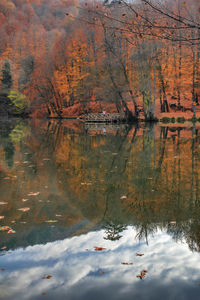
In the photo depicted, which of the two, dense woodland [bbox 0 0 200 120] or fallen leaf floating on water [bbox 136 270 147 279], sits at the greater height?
dense woodland [bbox 0 0 200 120]

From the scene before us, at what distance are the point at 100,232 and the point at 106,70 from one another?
32.6 m

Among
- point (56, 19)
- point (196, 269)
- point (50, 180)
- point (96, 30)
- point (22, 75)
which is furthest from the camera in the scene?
point (56, 19)

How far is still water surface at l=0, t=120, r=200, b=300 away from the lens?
125 inches

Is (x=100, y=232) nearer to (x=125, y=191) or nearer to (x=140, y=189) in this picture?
(x=125, y=191)

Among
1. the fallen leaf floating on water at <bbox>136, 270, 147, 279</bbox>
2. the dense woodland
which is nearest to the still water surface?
the fallen leaf floating on water at <bbox>136, 270, 147, 279</bbox>

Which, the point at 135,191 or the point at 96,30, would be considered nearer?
the point at 135,191

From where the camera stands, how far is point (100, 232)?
15.0ft

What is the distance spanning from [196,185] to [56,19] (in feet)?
367

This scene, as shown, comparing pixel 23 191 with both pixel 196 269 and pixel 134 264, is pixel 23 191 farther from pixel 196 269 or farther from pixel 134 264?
pixel 196 269

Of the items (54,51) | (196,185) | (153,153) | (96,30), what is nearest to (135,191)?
(196,185)

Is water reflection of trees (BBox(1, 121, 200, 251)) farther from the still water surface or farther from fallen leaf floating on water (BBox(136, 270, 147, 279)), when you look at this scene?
fallen leaf floating on water (BBox(136, 270, 147, 279))

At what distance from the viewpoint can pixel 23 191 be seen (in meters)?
6.68

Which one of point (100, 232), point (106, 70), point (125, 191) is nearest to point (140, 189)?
→ point (125, 191)

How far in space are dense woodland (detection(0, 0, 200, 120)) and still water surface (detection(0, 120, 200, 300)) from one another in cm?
1380
